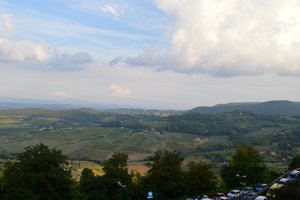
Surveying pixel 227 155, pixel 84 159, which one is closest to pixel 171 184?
pixel 227 155

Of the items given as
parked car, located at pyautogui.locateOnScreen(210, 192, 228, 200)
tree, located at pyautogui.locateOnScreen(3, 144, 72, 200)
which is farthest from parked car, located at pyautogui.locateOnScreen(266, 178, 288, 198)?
tree, located at pyautogui.locateOnScreen(3, 144, 72, 200)

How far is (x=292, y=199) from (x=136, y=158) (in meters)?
159

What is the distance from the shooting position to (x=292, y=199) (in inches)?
1414

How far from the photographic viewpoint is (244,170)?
74438mm

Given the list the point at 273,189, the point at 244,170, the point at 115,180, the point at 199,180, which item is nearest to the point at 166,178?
the point at 199,180

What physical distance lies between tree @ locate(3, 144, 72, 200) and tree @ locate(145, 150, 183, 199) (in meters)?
13.0

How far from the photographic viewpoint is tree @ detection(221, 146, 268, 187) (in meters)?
A: 74.0

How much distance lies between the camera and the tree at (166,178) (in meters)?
57.0

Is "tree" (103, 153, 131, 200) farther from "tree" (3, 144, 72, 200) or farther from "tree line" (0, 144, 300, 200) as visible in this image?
"tree" (3, 144, 72, 200)

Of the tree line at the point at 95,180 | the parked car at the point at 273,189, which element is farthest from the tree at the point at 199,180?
the parked car at the point at 273,189

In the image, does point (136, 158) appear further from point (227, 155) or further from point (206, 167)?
point (206, 167)

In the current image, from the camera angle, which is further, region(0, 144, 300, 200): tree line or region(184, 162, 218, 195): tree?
region(184, 162, 218, 195): tree

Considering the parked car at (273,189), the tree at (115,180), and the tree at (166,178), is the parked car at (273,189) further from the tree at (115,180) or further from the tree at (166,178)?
the tree at (115,180)

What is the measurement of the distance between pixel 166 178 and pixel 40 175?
19.7 m
